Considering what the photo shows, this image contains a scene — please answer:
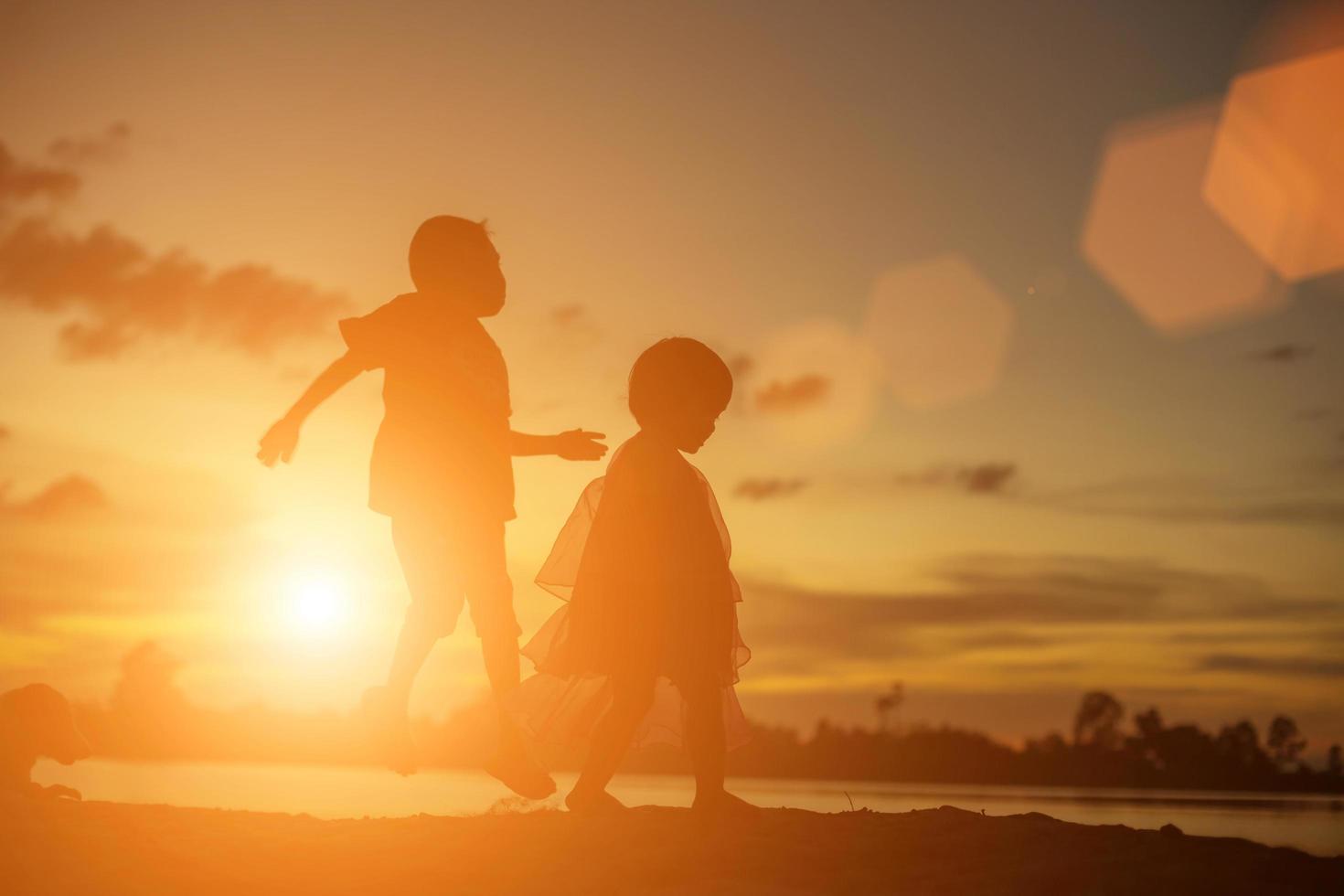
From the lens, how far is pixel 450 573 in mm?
7648

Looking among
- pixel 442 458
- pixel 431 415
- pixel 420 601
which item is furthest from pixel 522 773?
pixel 431 415

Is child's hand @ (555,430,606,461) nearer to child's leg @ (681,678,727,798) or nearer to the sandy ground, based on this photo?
child's leg @ (681,678,727,798)

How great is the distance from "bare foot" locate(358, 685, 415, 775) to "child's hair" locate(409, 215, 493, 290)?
278 centimetres

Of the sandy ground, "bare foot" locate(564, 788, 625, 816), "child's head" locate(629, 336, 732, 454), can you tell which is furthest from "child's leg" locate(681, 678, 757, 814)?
"child's head" locate(629, 336, 732, 454)

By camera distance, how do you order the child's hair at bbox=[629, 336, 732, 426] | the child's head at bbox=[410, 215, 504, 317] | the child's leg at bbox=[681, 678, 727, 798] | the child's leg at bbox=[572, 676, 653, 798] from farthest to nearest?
1. the child's head at bbox=[410, 215, 504, 317]
2. the child's hair at bbox=[629, 336, 732, 426]
3. the child's leg at bbox=[572, 676, 653, 798]
4. the child's leg at bbox=[681, 678, 727, 798]

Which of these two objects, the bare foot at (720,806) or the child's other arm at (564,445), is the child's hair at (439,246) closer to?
the child's other arm at (564,445)

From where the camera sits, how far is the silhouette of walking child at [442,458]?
7613 millimetres

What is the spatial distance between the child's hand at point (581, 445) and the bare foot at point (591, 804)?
2.18 m

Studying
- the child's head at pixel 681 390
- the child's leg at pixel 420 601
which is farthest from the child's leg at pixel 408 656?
the child's head at pixel 681 390

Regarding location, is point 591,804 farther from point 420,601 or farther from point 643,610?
point 420,601

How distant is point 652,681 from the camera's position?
275 inches

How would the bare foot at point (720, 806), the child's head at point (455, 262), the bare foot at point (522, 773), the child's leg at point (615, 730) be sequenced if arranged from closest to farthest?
the bare foot at point (720, 806) → the child's leg at point (615, 730) → the bare foot at point (522, 773) → the child's head at point (455, 262)

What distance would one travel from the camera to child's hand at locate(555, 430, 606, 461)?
25.5 feet

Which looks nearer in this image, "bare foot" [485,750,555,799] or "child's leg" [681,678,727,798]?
"child's leg" [681,678,727,798]
